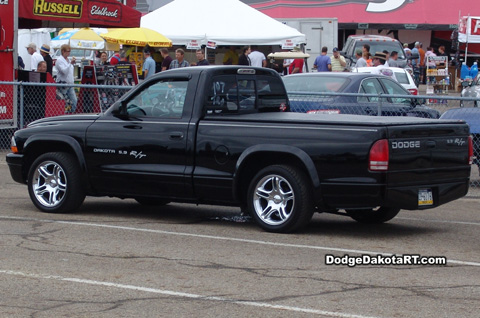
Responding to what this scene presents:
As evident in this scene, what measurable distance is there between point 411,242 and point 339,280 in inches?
81.3

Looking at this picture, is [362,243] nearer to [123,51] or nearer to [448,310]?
[448,310]

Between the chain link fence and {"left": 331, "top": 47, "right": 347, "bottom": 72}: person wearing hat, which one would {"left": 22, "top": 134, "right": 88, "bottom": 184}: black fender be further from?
{"left": 331, "top": 47, "right": 347, "bottom": 72}: person wearing hat

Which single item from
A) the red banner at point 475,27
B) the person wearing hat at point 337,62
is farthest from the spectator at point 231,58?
the red banner at point 475,27

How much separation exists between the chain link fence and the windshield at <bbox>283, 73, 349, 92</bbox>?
427 millimetres

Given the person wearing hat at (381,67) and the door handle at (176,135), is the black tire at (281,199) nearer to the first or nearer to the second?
the door handle at (176,135)

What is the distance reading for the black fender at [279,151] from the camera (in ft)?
29.5

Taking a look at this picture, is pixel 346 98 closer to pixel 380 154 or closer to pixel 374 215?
pixel 374 215

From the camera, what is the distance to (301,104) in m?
15.0

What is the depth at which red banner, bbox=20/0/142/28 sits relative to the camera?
1848 centimetres

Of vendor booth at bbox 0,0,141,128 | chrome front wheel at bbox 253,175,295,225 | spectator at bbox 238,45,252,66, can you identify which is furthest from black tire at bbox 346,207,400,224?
spectator at bbox 238,45,252,66

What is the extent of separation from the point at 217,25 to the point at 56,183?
733 inches

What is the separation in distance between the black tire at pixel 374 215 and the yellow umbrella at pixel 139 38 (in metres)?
16.9

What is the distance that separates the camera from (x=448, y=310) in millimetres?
6309

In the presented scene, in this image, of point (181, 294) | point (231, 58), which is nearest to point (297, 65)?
point (231, 58)
